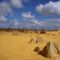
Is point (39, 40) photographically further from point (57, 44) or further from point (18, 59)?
point (18, 59)

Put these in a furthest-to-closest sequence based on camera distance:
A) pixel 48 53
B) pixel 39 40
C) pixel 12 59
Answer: pixel 39 40
pixel 48 53
pixel 12 59

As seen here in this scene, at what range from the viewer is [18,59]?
6867mm

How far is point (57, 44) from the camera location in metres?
7.92

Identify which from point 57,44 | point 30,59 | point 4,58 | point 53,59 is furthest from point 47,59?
point 4,58

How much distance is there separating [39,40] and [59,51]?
19.1 feet

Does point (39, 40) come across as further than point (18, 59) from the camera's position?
Yes

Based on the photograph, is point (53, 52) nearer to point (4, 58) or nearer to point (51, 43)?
point (51, 43)

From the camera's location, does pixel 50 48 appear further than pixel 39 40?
No

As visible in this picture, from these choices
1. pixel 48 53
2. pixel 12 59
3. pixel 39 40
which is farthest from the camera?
pixel 39 40

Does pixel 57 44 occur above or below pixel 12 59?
above

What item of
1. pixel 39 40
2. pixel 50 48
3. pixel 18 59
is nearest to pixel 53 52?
pixel 50 48

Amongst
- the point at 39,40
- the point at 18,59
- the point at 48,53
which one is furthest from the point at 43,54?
the point at 39,40

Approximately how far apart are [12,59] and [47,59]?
4.86 ft

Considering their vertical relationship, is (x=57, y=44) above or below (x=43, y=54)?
above
